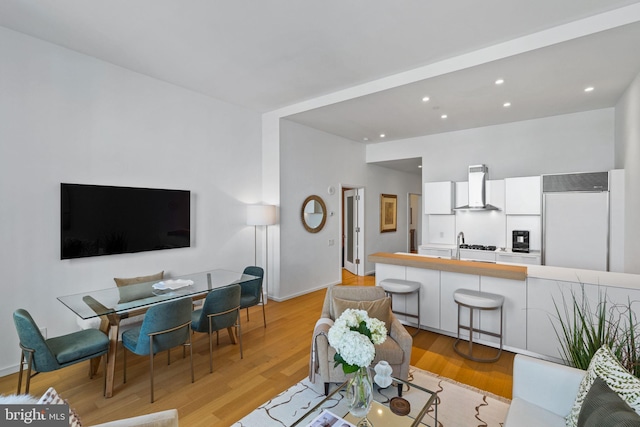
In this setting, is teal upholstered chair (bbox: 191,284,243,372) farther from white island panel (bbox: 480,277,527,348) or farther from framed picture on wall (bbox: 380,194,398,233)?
framed picture on wall (bbox: 380,194,398,233)

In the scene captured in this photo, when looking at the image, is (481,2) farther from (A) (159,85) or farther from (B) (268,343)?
(B) (268,343)

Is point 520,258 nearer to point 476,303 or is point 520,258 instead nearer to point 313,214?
point 476,303

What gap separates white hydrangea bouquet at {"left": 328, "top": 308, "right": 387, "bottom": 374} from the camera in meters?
1.42

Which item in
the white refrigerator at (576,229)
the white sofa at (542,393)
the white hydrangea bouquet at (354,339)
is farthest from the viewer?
the white refrigerator at (576,229)

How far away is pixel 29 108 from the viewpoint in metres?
2.83

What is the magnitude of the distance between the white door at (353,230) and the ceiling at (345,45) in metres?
2.88

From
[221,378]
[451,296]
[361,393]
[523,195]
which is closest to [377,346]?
[361,393]

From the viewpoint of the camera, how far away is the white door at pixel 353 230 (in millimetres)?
6879

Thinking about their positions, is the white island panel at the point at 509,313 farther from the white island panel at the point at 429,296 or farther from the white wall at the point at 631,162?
the white wall at the point at 631,162

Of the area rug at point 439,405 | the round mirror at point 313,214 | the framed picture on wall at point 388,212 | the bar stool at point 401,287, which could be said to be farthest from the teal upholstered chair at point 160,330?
the framed picture on wall at point 388,212

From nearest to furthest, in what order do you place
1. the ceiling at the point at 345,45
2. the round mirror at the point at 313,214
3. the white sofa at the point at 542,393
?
the white sofa at the point at 542,393 → the ceiling at the point at 345,45 → the round mirror at the point at 313,214

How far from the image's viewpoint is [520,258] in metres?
4.50

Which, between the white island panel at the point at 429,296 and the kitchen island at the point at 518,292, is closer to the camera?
the kitchen island at the point at 518,292

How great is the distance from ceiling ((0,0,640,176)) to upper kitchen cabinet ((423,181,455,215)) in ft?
5.40
